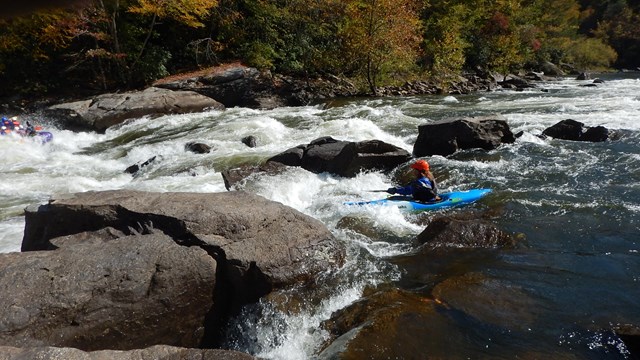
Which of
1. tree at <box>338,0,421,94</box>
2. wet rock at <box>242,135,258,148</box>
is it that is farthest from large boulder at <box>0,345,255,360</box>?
tree at <box>338,0,421,94</box>

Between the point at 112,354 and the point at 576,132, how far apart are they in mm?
10099

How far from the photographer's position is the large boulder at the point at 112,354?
2.59 metres

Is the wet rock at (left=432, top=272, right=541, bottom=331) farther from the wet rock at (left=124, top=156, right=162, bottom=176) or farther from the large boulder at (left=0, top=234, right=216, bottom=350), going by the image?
the wet rock at (left=124, top=156, right=162, bottom=176)

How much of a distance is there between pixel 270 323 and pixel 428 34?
22.9 m

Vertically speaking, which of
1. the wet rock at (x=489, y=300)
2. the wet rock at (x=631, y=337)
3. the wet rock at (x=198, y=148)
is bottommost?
the wet rock at (x=198, y=148)

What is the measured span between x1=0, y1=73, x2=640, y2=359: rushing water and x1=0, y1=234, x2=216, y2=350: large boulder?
567 millimetres

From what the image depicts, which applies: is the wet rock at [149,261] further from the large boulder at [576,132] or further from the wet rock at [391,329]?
the large boulder at [576,132]

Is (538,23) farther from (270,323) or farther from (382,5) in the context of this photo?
(270,323)

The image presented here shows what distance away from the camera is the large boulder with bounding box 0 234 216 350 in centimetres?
325

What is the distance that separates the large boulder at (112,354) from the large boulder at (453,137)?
7230 millimetres

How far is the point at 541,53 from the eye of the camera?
30.9m

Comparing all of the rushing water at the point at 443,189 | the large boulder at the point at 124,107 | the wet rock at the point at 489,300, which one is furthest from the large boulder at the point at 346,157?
the large boulder at the point at 124,107

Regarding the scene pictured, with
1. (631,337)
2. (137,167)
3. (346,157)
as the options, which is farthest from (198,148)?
(631,337)

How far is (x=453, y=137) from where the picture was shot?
30.6 feet
